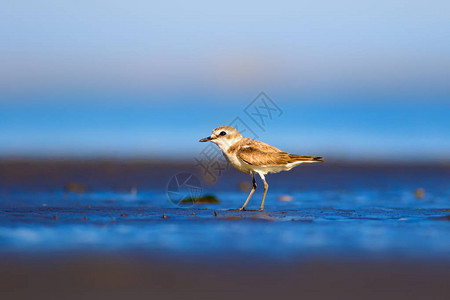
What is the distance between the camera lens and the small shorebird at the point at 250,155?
474 inches

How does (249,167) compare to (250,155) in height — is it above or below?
below

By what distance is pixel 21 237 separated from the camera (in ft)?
25.1

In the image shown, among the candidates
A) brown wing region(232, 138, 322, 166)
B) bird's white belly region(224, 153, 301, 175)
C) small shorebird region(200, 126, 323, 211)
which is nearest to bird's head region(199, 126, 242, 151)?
small shorebird region(200, 126, 323, 211)

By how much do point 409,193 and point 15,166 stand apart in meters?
15.9

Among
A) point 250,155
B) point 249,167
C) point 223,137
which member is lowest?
point 249,167

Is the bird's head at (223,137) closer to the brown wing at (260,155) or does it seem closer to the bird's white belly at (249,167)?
the brown wing at (260,155)

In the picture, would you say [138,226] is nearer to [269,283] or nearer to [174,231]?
[174,231]

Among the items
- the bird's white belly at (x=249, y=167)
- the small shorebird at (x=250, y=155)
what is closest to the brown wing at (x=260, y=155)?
the small shorebird at (x=250, y=155)

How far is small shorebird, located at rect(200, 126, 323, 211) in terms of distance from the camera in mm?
12047

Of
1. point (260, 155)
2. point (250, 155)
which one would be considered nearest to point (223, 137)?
point (250, 155)

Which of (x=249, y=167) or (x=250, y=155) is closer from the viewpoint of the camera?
(x=250, y=155)

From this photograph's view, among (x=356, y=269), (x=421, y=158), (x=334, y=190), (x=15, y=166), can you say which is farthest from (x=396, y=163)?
(x=356, y=269)

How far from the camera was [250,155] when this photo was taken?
11992 mm

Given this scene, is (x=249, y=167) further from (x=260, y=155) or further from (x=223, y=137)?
(x=223, y=137)
